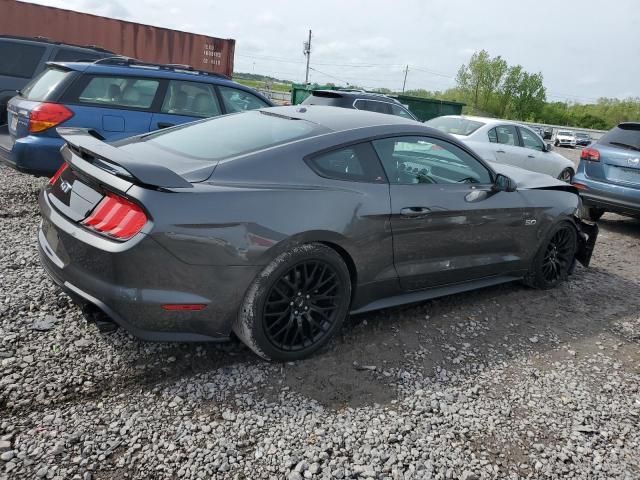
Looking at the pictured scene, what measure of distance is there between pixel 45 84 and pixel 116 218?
154 inches

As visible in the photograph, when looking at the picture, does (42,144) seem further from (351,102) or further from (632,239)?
(632,239)

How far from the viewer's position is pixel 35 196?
19.9 ft

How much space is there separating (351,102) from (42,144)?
5.84m

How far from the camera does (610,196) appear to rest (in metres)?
6.85

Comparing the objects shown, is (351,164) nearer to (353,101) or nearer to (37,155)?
(37,155)

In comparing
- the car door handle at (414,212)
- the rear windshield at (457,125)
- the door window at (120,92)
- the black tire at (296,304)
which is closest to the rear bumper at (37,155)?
the door window at (120,92)

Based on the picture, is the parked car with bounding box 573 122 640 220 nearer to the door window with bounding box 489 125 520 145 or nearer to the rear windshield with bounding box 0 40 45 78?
the door window with bounding box 489 125 520 145

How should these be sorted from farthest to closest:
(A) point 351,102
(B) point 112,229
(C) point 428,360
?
1. (A) point 351,102
2. (C) point 428,360
3. (B) point 112,229

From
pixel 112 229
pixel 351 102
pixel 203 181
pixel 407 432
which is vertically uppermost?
pixel 351 102

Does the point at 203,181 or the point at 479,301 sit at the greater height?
the point at 203,181

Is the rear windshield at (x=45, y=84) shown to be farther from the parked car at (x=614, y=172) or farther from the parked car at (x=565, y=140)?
the parked car at (x=565, y=140)

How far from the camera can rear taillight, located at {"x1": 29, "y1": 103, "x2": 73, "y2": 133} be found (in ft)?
16.9

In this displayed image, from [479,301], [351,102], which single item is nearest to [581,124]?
[351,102]

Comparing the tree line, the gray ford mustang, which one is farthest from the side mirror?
the tree line
